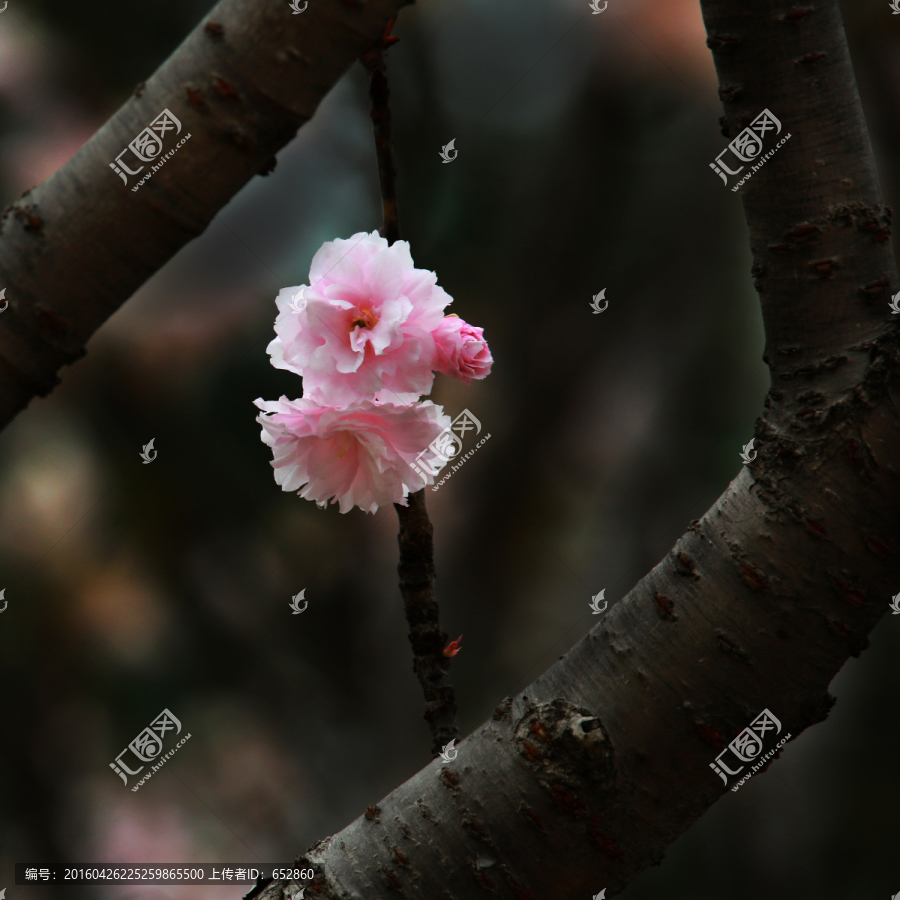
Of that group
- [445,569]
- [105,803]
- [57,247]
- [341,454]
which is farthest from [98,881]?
[57,247]

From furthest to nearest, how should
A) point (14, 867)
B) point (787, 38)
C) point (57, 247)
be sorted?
point (14, 867)
point (787, 38)
point (57, 247)

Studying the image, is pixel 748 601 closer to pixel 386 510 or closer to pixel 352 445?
pixel 352 445

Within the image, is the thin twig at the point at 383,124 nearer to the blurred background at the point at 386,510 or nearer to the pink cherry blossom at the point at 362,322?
the pink cherry blossom at the point at 362,322

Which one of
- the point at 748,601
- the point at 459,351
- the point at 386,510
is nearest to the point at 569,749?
the point at 748,601

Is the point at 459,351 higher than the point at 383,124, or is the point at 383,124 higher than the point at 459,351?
the point at 383,124

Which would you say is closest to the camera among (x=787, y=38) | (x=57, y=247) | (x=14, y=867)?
(x=57, y=247)

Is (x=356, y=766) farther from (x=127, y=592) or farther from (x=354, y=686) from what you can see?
(x=127, y=592)
